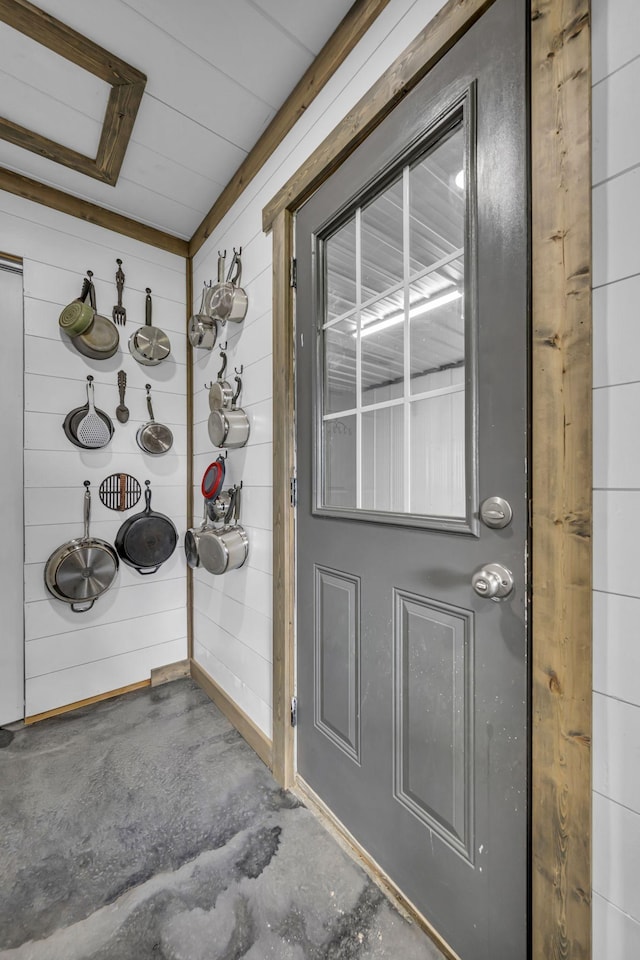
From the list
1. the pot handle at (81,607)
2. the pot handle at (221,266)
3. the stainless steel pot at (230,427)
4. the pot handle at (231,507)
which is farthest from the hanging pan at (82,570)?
the pot handle at (221,266)

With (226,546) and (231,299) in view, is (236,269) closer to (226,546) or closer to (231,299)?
(231,299)

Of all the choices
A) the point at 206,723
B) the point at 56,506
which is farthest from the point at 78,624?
the point at 206,723

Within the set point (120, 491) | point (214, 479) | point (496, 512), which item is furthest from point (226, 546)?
point (496, 512)

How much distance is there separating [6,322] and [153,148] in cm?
108

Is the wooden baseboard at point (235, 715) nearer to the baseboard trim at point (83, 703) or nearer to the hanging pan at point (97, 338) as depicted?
the baseboard trim at point (83, 703)

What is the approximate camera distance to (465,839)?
92 centimetres

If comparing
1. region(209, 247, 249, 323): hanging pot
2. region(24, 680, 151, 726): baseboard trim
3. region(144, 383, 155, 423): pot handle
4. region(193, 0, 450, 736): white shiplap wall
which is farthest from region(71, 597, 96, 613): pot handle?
region(209, 247, 249, 323): hanging pot

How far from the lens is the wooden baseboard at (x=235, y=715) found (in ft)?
5.43

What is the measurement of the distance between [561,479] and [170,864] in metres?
1.60

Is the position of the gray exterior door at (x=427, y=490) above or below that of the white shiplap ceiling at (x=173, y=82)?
below

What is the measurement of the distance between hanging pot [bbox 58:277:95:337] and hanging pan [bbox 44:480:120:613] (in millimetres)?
781

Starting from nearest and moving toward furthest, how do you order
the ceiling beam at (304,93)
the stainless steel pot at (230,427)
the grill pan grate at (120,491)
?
the ceiling beam at (304,93), the stainless steel pot at (230,427), the grill pan grate at (120,491)

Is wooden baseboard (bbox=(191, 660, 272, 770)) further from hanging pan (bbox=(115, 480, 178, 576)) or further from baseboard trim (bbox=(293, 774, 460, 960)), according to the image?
hanging pan (bbox=(115, 480, 178, 576))

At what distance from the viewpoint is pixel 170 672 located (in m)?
2.32
